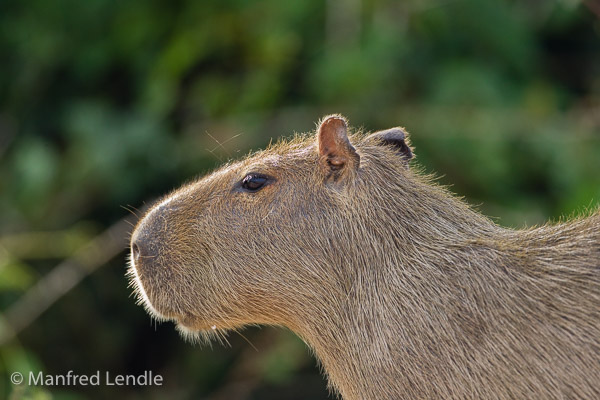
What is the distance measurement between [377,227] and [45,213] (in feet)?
12.1

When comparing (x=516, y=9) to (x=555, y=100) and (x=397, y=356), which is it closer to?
(x=555, y=100)

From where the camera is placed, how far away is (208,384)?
5.98m

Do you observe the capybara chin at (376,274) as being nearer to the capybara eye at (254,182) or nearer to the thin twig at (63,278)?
the capybara eye at (254,182)

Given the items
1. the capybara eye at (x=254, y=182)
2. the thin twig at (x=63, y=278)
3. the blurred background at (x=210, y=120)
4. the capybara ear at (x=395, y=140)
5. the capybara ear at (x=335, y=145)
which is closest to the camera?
the capybara ear at (x=335, y=145)

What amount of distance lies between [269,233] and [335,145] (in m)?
0.38

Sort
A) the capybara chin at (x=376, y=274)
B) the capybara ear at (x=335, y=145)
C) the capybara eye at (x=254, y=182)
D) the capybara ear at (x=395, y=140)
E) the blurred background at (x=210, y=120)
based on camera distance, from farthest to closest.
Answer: the blurred background at (x=210, y=120)
the capybara ear at (x=395, y=140)
the capybara eye at (x=254, y=182)
the capybara ear at (x=335, y=145)
the capybara chin at (x=376, y=274)

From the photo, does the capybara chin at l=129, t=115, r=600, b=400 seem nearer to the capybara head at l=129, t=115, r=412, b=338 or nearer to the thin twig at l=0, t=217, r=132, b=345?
the capybara head at l=129, t=115, r=412, b=338

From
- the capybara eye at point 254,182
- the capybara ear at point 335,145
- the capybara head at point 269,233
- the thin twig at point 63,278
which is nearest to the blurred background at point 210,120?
the thin twig at point 63,278

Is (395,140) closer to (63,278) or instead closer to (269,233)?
(269,233)

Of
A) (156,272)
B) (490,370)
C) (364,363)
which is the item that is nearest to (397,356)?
(364,363)

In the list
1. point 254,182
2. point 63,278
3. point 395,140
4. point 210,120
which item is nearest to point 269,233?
point 254,182

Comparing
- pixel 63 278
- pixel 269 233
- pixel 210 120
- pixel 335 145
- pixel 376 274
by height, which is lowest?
pixel 376 274

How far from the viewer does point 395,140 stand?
3025mm

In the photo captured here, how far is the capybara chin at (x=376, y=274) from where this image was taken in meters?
2.49
